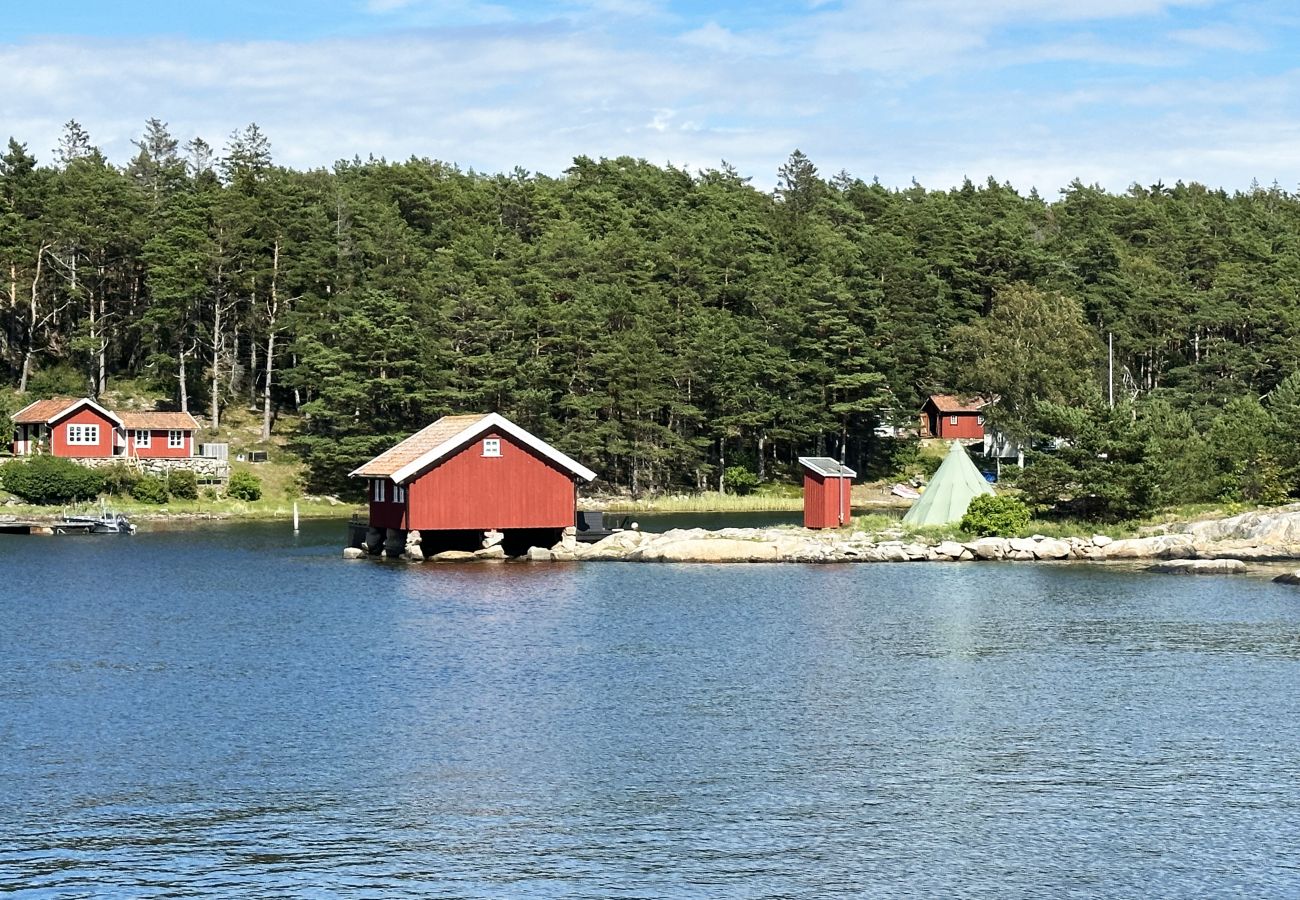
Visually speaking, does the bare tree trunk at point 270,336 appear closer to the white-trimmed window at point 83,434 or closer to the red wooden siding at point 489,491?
the white-trimmed window at point 83,434

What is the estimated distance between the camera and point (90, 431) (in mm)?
84375

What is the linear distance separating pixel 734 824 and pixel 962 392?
80.8 m

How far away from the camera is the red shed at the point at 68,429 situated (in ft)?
274

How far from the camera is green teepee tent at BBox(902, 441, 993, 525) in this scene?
202 ft

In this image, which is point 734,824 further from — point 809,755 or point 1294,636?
point 1294,636

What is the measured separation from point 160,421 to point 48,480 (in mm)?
9490

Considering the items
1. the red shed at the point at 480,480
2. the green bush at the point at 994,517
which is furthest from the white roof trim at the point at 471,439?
the green bush at the point at 994,517

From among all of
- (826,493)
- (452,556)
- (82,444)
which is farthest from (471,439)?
(82,444)

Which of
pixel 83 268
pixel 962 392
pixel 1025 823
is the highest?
pixel 83 268

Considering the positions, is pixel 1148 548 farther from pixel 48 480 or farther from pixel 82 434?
pixel 82 434

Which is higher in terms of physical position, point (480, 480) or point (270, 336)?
point (270, 336)

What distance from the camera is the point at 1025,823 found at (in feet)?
70.7

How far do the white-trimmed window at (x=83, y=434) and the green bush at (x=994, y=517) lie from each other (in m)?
48.4

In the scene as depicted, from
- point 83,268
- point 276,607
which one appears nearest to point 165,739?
point 276,607
